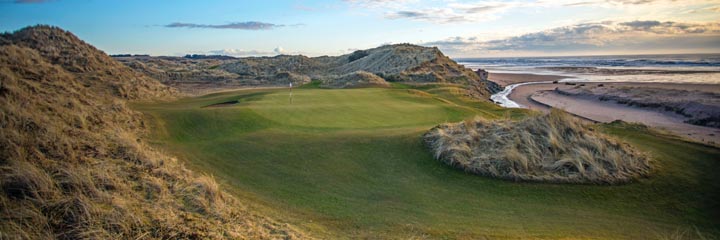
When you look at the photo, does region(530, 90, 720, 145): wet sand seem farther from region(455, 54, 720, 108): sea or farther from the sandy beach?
region(455, 54, 720, 108): sea

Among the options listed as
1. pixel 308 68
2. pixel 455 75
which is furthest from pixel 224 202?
pixel 308 68

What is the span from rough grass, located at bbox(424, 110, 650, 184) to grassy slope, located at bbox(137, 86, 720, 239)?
1.20ft

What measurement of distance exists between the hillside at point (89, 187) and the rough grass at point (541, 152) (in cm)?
573

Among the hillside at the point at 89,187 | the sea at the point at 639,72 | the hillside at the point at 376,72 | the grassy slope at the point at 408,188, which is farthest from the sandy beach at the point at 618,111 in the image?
the hillside at the point at 89,187

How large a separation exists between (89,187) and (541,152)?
9.90 meters

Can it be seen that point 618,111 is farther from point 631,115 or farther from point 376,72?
point 376,72

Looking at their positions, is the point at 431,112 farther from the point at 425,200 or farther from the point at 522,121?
the point at 425,200

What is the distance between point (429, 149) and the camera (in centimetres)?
1128

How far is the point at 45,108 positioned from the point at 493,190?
1107 cm

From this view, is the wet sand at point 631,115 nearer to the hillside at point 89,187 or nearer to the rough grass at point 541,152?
the rough grass at point 541,152

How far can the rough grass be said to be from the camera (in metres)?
9.41

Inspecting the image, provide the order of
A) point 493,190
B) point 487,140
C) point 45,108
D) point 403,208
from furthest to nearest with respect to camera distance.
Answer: point 487,140, point 45,108, point 493,190, point 403,208

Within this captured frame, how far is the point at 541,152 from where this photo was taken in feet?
33.6

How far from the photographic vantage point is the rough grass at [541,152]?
941 cm
